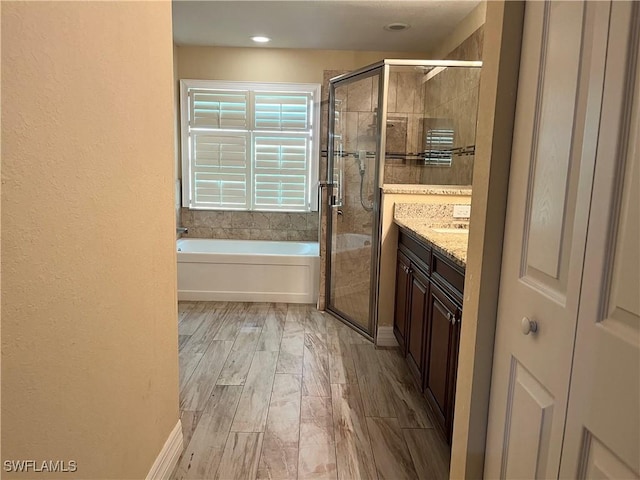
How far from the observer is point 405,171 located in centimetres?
400

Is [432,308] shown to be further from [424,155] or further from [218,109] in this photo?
[218,109]

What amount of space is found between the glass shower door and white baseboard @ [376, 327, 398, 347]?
99 mm

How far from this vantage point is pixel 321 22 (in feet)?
11.6

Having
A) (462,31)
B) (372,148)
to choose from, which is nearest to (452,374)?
(372,148)

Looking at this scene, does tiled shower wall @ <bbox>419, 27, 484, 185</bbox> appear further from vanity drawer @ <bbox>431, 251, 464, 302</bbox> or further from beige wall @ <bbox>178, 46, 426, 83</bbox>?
vanity drawer @ <bbox>431, 251, 464, 302</bbox>

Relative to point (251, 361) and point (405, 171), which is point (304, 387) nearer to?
point (251, 361)

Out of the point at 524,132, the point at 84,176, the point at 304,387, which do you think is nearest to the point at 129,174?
the point at 84,176

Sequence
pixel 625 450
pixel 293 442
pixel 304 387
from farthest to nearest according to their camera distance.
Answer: pixel 304 387 → pixel 293 442 → pixel 625 450

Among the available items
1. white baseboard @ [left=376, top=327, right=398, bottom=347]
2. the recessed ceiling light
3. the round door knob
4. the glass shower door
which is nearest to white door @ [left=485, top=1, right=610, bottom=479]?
the round door knob

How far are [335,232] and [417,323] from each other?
1.48 m

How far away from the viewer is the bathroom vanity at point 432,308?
71.8 inches

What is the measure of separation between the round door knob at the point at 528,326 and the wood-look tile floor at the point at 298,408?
112 cm

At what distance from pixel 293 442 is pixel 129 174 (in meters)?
1.39

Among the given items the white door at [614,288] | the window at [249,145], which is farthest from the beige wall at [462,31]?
the white door at [614,288]
